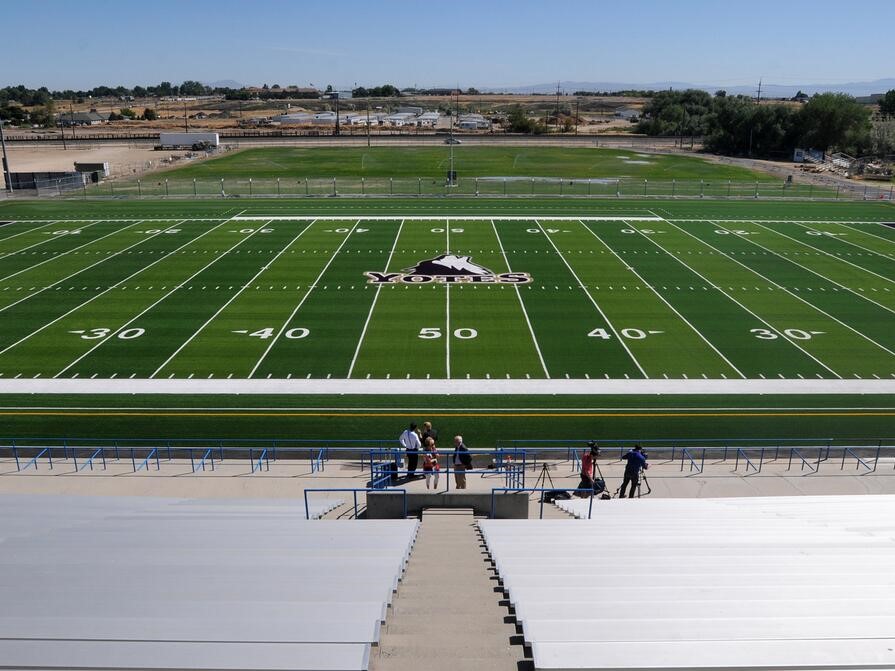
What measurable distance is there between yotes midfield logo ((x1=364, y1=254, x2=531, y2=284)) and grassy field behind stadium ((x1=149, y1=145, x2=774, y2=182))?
35.2 m

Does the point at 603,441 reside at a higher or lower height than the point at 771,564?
lower

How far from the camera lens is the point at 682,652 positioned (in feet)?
17.4

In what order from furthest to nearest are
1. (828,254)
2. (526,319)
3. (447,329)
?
(828,254) → (526,319) → (447,329)

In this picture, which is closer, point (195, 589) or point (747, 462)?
point (195, 589)

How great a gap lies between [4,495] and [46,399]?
8.71 m

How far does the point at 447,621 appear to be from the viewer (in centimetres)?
662

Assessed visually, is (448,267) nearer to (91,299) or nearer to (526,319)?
(526,319)

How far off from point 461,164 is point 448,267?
47.6m

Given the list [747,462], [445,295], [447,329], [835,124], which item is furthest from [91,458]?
[835,124]

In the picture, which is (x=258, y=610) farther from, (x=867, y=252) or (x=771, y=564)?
(x=867, y=252)

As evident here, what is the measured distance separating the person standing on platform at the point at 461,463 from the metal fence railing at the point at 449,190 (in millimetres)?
41539

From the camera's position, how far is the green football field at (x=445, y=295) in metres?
23.2

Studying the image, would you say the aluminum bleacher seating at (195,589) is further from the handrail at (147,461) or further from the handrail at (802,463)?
the handrail at (802,463)

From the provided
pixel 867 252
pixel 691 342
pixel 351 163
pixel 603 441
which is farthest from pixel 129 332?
pixel 351 163
